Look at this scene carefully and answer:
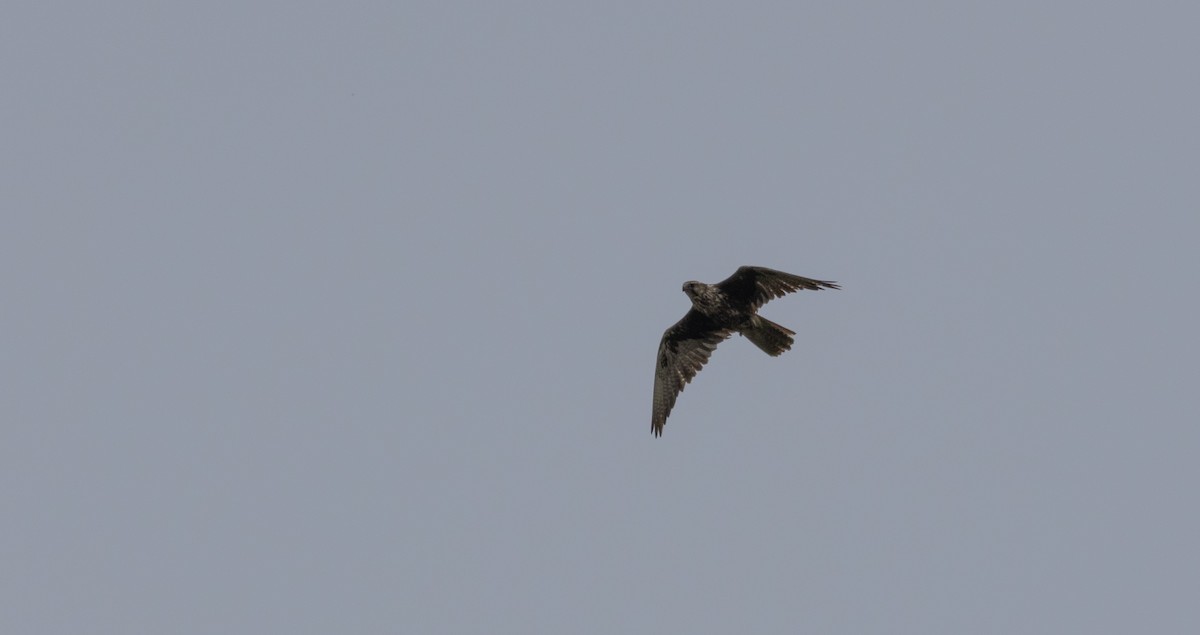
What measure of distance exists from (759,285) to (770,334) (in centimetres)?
86

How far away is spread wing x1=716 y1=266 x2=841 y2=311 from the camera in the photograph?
19125 mm

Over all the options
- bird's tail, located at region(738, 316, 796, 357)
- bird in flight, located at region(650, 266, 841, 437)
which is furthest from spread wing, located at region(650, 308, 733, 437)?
bird's tail, located at region(738, 316, 796, 357)

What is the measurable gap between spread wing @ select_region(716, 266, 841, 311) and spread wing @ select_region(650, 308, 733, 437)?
1.39m

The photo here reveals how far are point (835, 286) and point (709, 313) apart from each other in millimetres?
2452

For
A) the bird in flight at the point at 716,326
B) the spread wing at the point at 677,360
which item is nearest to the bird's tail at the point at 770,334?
the bird in flight at the point at 716,326

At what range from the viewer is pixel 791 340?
20.0 meters

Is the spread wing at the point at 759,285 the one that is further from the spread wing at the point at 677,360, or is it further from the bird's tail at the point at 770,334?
the spread wing at the point at 677,360

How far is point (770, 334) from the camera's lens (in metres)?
20.1

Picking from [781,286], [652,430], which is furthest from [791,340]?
[652,430]

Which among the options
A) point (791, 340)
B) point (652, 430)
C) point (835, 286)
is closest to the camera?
point (835, 286)

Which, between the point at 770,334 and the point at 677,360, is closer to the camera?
the point at 770,334

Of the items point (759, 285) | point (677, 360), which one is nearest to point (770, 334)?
point (759, 285)

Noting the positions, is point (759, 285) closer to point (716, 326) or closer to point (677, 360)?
point (716, 326)

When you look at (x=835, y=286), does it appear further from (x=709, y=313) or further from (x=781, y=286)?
(x=709, y=313)
